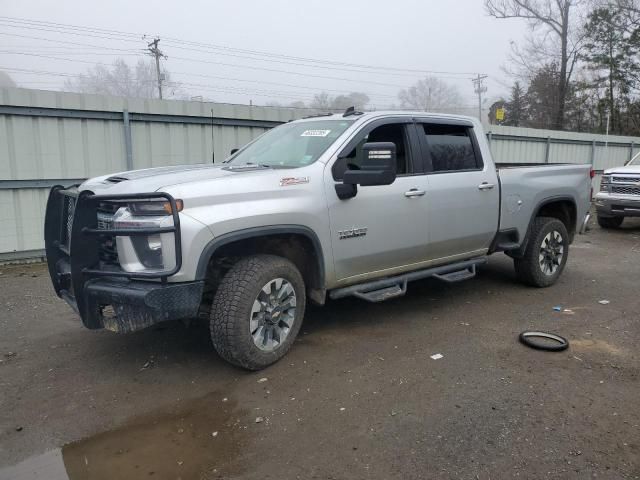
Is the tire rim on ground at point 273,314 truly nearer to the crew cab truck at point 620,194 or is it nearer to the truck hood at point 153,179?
the truck hood at point 153,179

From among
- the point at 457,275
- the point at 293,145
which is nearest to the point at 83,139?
the point at 293,145

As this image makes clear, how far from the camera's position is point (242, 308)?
365 centimetres

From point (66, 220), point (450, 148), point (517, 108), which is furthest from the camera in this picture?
point (517, 108)

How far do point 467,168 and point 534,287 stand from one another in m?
1.96

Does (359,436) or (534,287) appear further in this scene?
(534,287)

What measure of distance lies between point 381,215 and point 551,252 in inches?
117

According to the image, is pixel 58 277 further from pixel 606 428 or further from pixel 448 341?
pixel 606 428

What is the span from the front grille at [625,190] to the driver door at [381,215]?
26.2 ft

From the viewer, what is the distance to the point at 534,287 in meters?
6.36

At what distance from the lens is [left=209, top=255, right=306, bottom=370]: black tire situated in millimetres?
3643

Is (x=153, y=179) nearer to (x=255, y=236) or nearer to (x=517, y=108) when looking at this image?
(x=255, y=236)

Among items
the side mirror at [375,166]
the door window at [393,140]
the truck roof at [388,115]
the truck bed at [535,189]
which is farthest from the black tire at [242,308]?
the truck bed at [535,189]

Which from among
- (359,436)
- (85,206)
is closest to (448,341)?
(359,436)

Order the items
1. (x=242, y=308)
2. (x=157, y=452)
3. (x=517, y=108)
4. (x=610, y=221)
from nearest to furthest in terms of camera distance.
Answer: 1. (x=157, y=452)
2. (x=242, y=308)
3. (x=610, y=221)
4. (x=517, y=108)
